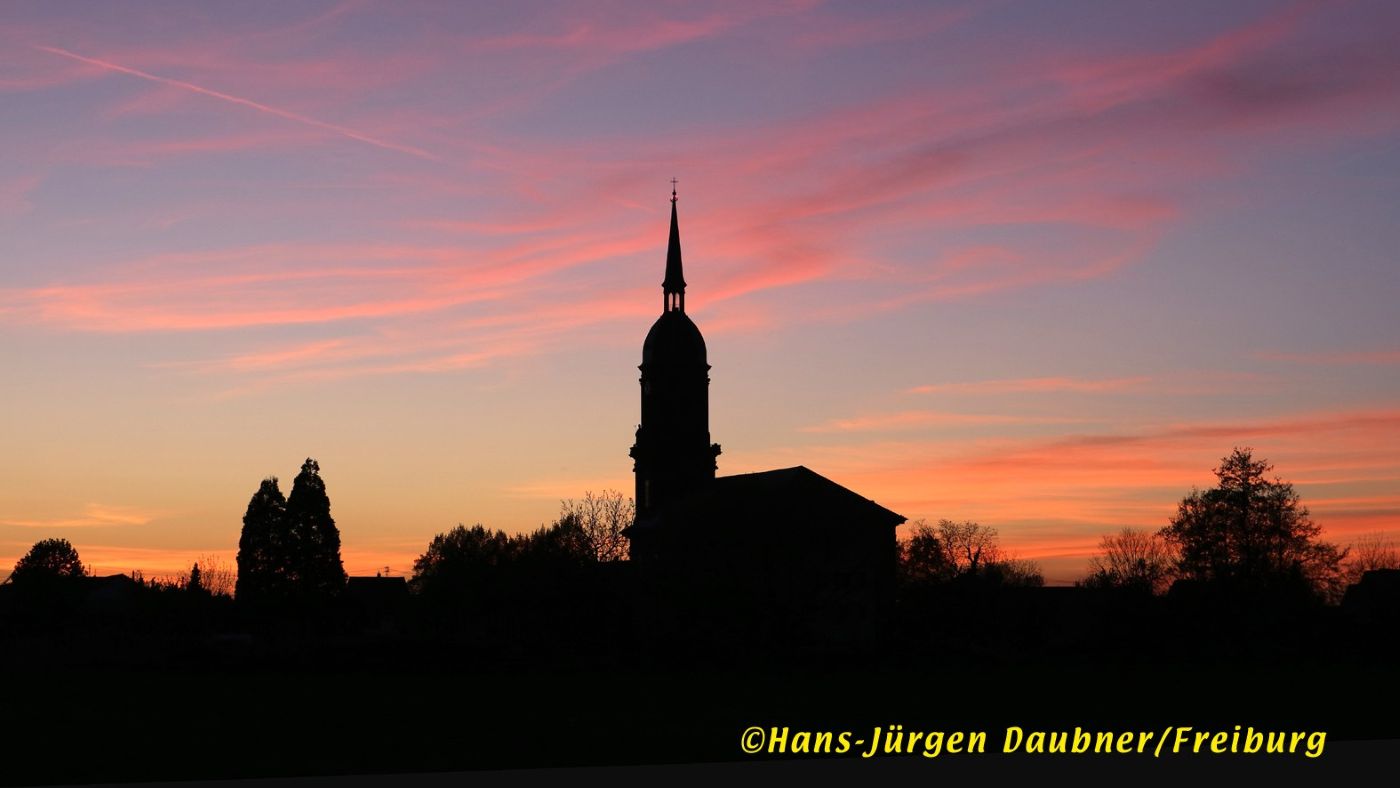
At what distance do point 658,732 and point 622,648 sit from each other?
18.6 m

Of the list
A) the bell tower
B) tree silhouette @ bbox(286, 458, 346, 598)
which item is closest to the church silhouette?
the bell tower

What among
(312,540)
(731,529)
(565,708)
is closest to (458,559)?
(312,540)

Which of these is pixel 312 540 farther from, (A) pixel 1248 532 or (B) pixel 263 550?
(A) pixel 1248 532

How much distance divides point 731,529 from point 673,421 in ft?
104

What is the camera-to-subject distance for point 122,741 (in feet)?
89.4

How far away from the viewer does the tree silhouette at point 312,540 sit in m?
94.9

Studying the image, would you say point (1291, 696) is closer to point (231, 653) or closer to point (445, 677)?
point (445, 677)

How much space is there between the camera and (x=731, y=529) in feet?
228

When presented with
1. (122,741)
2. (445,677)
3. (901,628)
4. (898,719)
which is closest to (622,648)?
(445,677)
